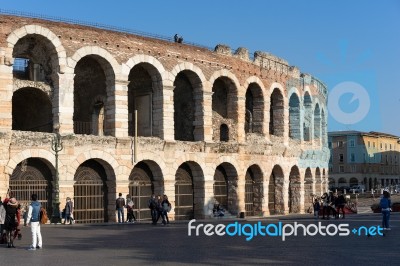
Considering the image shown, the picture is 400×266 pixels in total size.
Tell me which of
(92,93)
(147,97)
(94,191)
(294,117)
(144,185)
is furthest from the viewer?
(294,117)

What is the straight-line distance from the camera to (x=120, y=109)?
26719 mm

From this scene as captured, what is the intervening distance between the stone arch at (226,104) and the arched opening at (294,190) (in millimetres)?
8423

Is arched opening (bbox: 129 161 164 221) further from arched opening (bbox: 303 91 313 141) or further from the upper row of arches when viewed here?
arched opening (bbox: 303 91 313 141)

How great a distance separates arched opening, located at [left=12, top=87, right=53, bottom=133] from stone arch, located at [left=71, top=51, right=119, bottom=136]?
200cm

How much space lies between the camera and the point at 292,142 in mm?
38062

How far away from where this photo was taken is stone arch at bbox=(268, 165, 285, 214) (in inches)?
1432

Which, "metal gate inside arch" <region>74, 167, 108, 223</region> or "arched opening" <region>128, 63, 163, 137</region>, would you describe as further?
"arched opening" <region>128, 63, 163, 137</region>

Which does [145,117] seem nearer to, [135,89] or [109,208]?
[135,89]

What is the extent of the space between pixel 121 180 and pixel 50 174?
320 cm

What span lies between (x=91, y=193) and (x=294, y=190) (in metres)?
17.1

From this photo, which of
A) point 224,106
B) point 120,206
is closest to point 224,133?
point 224,106

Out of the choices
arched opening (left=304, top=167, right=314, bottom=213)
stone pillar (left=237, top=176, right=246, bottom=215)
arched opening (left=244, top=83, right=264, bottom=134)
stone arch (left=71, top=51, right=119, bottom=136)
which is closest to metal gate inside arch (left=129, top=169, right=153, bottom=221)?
stone arch (left=71, top=51, right=119, bottom=136)

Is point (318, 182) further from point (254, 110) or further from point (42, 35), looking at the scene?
point (42, 35)

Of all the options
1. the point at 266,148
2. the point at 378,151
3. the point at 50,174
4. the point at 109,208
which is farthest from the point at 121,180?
the point at 378,151
